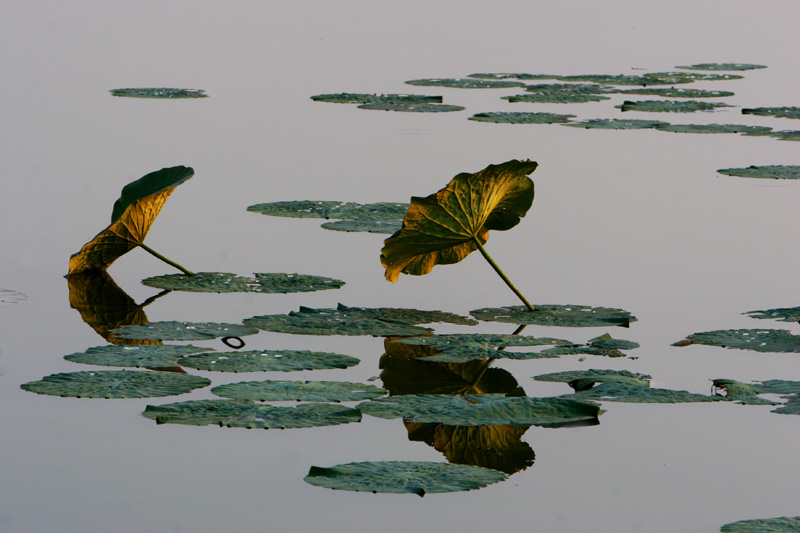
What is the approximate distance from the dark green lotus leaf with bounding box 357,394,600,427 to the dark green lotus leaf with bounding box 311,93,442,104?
8912mm

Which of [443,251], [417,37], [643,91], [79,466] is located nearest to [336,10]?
[417,37]

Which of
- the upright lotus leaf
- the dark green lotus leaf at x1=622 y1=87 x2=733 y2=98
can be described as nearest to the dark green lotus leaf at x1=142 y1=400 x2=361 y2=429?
the upright lotus leaf

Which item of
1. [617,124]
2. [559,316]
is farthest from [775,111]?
[559,316]

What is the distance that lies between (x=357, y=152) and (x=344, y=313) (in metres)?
4.51

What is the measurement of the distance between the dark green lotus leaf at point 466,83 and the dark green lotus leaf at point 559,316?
925 cm

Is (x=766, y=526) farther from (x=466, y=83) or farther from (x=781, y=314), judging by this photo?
(x=466, y=83)

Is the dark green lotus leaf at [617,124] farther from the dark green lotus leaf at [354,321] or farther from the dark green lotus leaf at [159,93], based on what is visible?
the dark green lotus leaf at [354,321]

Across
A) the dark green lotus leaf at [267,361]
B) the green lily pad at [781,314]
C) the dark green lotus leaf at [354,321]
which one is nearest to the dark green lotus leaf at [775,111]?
the green lily pad at [781,314]

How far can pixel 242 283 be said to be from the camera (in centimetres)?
537

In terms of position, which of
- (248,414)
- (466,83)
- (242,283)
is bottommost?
(248,414)

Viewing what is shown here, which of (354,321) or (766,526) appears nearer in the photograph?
(766,526)

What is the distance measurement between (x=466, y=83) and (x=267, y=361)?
424 inches

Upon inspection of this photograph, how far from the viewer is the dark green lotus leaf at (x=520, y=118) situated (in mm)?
11133

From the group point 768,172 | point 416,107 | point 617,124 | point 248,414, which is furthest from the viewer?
point 416,107
